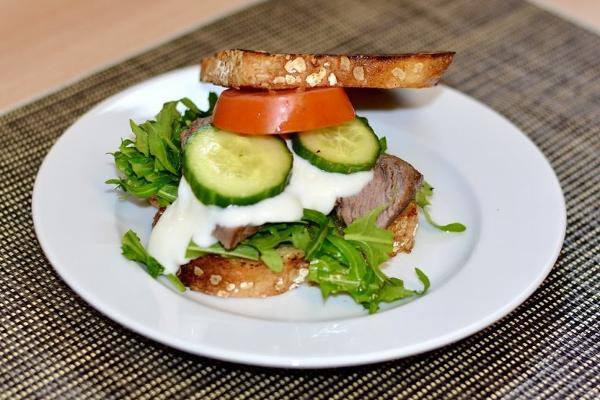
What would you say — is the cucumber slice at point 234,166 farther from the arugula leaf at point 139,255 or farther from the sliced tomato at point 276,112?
the arugula leaf at point 139,255

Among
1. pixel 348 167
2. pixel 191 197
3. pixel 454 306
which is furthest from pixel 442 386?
pixel 191 197

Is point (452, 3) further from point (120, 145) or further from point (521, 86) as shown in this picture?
point (120, 145)

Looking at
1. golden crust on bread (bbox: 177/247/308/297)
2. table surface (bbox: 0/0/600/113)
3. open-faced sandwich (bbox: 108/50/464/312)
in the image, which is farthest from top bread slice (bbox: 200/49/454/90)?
table surface (bbox: 0/0/600/113)

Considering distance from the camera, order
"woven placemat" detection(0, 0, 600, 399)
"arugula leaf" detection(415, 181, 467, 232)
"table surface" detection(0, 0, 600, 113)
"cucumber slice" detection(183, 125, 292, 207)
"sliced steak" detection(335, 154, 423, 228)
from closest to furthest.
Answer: "woven placemat" detection(0, 0, 600, 399) < "cucumber slice" detection(183, 125, 292, 207) < "sliced steak" detection(335, 154, 423, 228) < "arugula leaf" detection(415, 181, 467, 232) < "table surface" detection(0, 0, 600, 113)

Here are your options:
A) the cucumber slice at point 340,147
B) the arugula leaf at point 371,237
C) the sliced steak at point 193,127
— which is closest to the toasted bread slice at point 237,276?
the arugula leaf at point 371,237

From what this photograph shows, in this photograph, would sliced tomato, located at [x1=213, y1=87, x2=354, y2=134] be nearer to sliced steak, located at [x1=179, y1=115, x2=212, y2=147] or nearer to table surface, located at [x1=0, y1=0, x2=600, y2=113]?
sliced steak, located at [x1=179, y1=115, x2=212, y2=147]

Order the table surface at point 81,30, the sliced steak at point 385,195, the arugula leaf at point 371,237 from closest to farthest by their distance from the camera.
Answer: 1. the arugula leaf at point 371,237
2. the sliced steak at point 385,195
3. the table surface at point 81,30

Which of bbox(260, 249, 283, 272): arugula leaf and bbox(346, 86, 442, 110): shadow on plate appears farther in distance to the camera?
bbox(346, 86, 442, 110): shadow on plate
